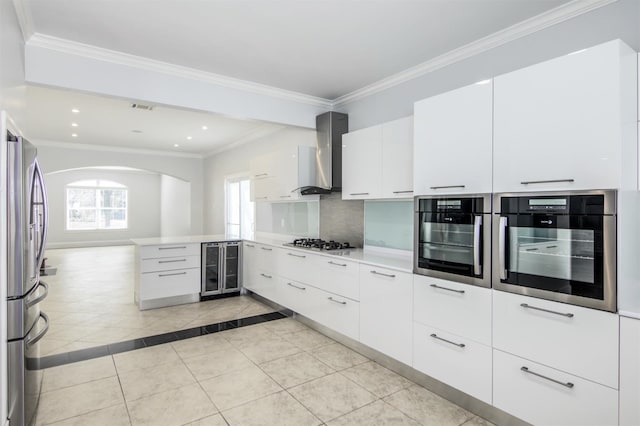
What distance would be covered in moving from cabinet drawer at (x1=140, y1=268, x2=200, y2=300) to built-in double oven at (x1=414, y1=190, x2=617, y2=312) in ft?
11.4

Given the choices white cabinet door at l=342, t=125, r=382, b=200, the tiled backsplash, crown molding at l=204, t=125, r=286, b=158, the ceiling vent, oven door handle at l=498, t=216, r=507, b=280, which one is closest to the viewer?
oven door handle at l=498, t=216, r=507, b=280

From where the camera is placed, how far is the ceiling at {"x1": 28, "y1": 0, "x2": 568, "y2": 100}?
234 cm

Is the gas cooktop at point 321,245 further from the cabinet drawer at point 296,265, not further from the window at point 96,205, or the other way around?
the window at point 96,205

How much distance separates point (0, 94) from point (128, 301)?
3944mm

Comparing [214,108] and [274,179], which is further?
[274,179]

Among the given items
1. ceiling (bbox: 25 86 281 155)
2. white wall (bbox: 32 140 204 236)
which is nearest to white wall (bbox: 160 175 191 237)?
white wall (bbox: 32 140 204 236)

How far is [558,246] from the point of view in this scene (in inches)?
74.1

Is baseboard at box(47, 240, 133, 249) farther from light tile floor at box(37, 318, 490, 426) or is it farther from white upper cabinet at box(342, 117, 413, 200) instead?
white upper cabinet at box(342, 117, 413, 200)

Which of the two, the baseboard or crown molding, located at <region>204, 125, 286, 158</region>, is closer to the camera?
crown molding, located at <region>204, 125, 286, 158</region>

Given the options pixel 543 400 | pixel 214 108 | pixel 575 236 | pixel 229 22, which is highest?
pixel 229 22

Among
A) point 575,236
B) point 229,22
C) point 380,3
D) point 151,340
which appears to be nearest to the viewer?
point 575,236

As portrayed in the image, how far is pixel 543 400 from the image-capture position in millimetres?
1906

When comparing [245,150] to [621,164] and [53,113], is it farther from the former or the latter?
[621,164]

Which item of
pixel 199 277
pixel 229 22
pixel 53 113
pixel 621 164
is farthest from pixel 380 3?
pixel 53 113
